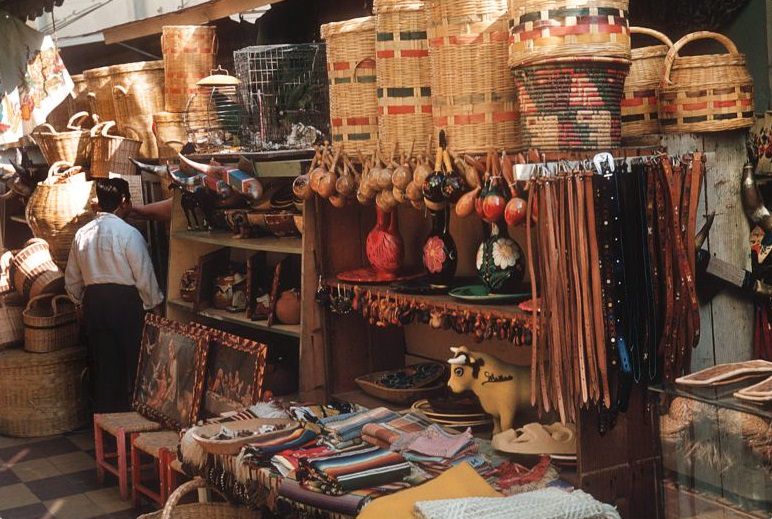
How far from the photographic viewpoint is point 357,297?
158 inches

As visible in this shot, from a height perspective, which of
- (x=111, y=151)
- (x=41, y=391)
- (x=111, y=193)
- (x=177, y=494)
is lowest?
(x=41, y=391)

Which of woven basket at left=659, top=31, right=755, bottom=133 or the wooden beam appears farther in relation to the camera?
the wooden beam

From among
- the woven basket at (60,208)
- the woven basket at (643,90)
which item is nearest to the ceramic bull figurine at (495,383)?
the woven basket at (643,90)

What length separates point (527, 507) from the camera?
278cm

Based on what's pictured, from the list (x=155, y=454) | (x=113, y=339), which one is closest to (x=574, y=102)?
(x=155, y=454)

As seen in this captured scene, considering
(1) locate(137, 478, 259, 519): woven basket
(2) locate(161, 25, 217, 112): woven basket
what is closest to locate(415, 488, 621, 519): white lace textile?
(1) locate(137, 478, 259, 519): woven basket

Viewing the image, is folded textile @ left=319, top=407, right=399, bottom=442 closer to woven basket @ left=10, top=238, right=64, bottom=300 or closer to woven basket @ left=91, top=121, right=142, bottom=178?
woven basket @ left=91, top=121, right=142, bottom=178

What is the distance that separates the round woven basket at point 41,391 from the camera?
707 cm

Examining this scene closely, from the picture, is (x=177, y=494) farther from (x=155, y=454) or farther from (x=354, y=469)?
(x=155, y=454)

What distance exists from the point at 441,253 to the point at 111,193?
10.8ft

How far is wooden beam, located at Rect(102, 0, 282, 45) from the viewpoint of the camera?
20.4ft

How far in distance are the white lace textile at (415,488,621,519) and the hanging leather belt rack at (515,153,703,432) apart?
10.4 inches

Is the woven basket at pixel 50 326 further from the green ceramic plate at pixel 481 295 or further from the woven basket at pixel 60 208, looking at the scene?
the green ceramic plate at pixel 481 295

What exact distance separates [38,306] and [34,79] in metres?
1.84
